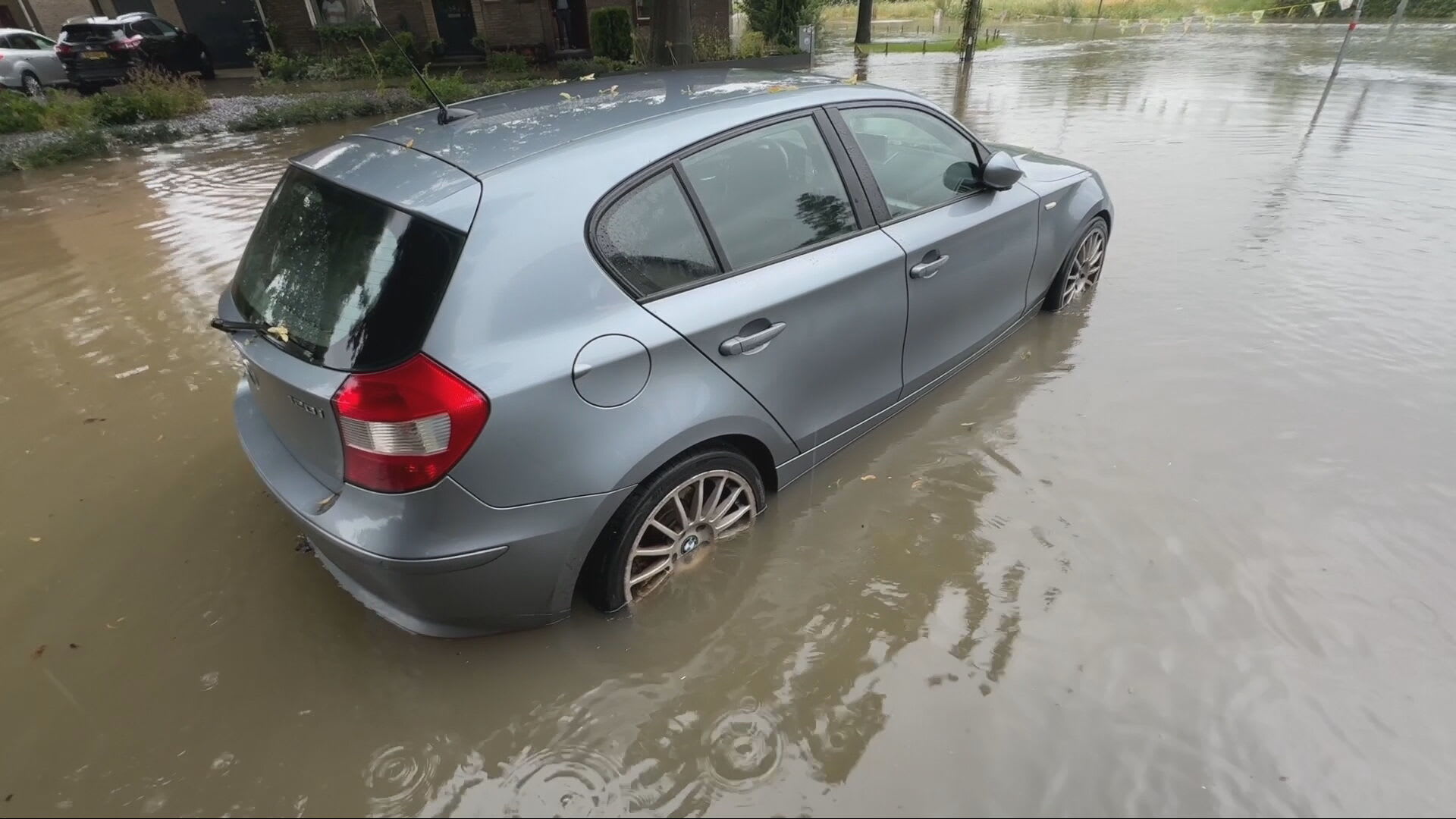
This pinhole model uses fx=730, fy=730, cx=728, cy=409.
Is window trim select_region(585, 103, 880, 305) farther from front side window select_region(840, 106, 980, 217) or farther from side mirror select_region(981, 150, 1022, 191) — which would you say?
side mirror select_region(981, 150, 1022, 191)

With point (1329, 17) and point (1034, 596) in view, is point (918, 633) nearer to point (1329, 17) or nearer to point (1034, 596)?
point (1034, 596)

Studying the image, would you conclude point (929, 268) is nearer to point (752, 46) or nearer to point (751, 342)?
point (751, 342)

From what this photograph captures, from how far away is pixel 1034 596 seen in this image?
270 cm

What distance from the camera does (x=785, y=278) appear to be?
260cm

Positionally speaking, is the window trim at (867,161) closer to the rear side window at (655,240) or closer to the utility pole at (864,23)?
the rear side window at (655,240)

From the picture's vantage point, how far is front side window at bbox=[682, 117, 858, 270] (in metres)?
2.51

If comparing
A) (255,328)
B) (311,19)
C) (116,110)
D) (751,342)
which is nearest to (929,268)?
(751,342)

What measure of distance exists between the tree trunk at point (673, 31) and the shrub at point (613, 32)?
5.77 meters

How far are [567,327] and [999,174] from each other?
2.32 m

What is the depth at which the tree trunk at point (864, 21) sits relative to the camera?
24812mm

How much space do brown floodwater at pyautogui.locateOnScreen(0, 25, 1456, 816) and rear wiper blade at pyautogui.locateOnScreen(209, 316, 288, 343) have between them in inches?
40.8

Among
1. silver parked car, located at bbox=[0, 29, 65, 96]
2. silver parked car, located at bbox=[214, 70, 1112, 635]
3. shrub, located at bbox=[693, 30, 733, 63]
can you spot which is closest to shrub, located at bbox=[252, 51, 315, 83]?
silver parked car, located at bbox=[0, 29, 65, 96]

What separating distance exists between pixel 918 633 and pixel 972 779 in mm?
564

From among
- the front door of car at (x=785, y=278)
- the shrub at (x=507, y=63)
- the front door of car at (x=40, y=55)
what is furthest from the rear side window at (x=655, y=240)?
the front door of car at (x=40, y=55)
